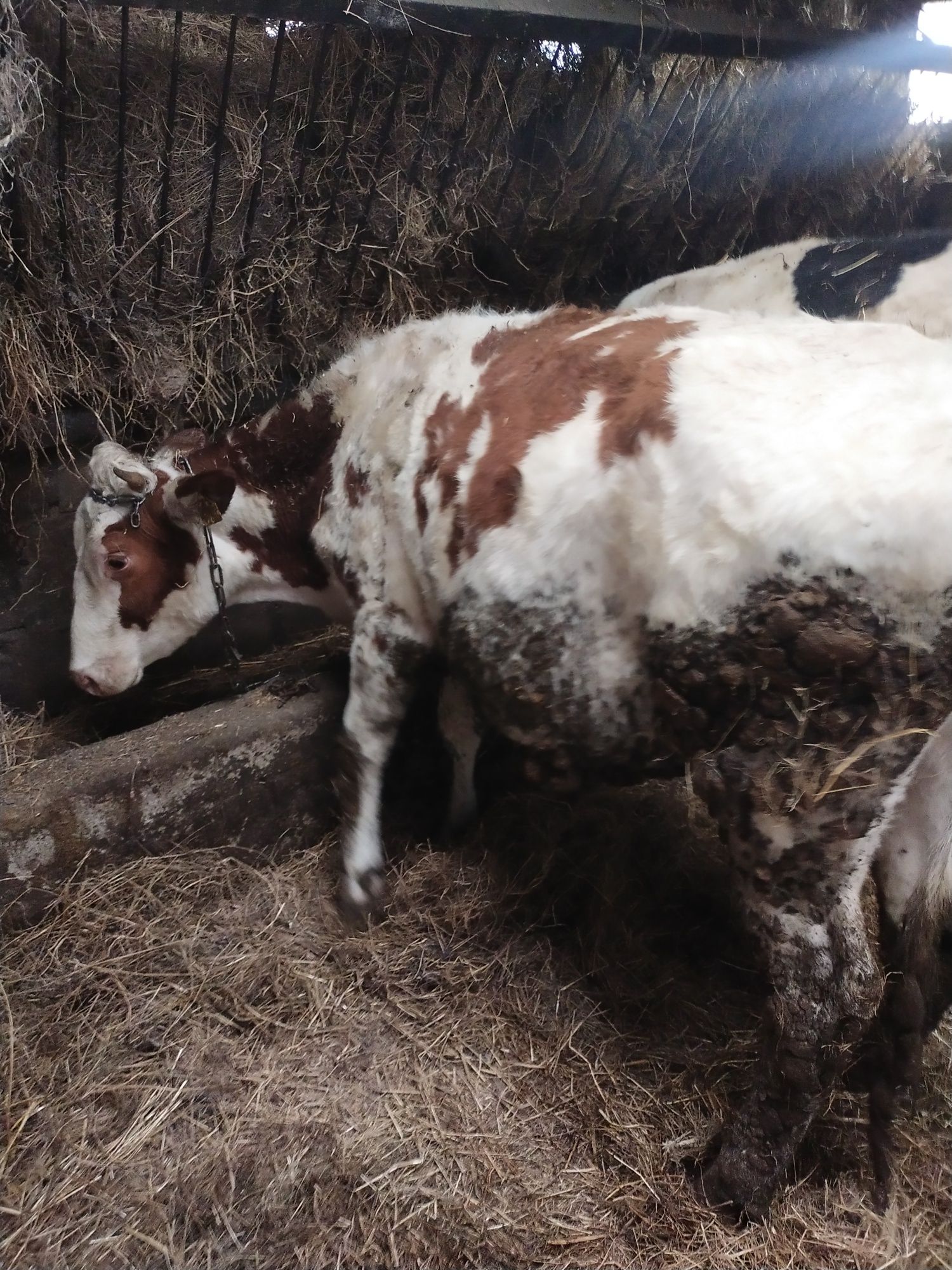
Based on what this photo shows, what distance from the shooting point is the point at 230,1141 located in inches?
85.0

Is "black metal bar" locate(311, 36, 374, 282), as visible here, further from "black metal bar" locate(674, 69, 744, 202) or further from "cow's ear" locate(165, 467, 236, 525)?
"black metal bar" locate(674, 69, 744, 202)

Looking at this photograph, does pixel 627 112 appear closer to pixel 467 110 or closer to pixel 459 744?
pixel 467 110

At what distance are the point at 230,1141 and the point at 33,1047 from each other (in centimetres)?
65

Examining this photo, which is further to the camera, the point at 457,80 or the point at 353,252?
the point at 353,252

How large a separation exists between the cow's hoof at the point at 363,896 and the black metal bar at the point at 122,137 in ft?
7.98

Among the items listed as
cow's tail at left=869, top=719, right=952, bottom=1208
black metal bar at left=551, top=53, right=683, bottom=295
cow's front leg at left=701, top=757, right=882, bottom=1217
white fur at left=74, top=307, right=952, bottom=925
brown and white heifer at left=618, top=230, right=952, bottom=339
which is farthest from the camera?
black metal bar at left=551, top=53, right=683, bottom=295

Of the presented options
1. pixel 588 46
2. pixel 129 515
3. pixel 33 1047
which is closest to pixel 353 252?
pixel 588 46

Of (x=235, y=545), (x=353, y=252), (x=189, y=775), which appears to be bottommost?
(x=189, y=775)

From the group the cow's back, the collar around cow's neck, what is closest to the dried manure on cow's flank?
the cow's back

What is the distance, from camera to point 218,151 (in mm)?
2914

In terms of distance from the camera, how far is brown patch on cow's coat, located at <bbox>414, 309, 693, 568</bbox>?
2160 millimetres

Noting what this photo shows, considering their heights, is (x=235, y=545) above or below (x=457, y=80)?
below

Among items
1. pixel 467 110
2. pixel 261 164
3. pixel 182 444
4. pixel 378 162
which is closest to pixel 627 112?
pixel 467 110

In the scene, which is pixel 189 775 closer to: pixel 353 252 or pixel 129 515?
pixel 129 515
